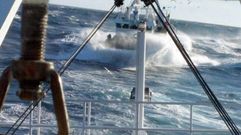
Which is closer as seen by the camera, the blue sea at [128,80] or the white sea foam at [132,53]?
the blue sea at [128,80]

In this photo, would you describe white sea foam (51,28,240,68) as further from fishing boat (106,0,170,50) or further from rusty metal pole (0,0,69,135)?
rusty metal pole (0,0,69,135)

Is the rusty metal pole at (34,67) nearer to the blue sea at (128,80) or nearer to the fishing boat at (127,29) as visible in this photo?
the blue sea at (128,80)

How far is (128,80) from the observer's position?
98.4 ft

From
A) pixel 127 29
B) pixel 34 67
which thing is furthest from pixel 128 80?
pixel 34 67

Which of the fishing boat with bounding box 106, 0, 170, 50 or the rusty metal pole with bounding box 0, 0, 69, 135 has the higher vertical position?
the fishing boat with bounding box 106, 0, 170, 50

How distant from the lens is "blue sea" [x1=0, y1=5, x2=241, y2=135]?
687 inches

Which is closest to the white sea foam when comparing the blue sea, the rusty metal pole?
the blue sea

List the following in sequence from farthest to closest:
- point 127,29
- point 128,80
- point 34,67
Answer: point 127,29, point 128,80, point 34,67

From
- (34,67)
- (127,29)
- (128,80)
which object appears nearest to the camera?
(34,67)

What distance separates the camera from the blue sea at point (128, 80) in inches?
687

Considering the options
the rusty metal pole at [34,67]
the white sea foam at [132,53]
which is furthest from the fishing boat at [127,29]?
the rusty metal pole at [34,67]

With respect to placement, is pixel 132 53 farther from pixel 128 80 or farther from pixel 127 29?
pixel 128 80

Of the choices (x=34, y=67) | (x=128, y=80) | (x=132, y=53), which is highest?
(x=132, y=53)

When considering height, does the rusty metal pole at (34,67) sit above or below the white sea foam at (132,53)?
below
